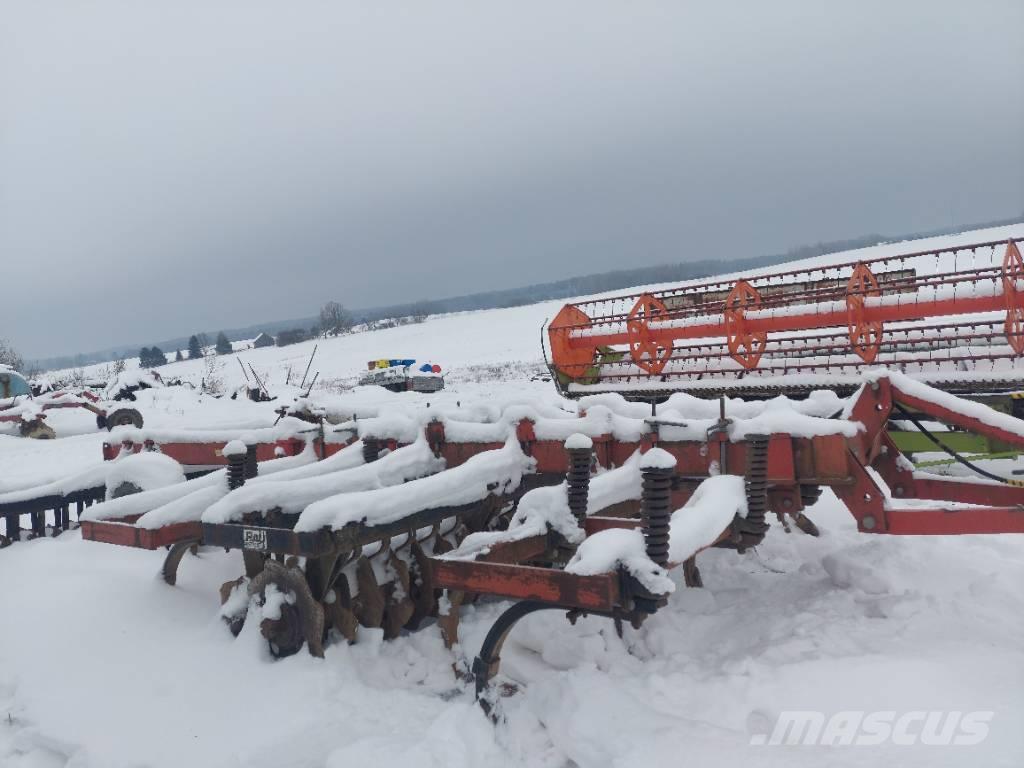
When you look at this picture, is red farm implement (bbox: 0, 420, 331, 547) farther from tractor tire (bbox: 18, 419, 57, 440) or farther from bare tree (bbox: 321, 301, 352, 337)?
bare tree (bbox: 321, 301, 352, 337)

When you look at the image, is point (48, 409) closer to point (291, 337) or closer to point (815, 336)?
point (815, 336)

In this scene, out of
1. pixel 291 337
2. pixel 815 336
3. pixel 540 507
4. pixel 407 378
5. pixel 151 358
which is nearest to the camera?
pixel 540 507

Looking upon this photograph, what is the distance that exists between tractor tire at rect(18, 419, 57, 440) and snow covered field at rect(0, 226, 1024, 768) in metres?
12.0

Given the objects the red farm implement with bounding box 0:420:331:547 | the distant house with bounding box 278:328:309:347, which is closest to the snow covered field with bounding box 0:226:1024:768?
the red farm implement with bounding box 0:420:331:547

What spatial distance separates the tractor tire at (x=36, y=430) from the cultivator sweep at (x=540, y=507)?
1329 centimetres

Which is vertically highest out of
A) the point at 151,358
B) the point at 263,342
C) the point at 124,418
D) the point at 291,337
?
the point at 291,337

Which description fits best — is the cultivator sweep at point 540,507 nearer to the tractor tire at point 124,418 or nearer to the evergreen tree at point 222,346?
the tractor tire at point 124,418

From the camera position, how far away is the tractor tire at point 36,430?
49.4ft

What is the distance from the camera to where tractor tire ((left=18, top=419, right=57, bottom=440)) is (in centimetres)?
1506

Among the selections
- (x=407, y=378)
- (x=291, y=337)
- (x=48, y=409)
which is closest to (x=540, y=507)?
(x=48, y=409)

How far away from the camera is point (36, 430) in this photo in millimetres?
15219

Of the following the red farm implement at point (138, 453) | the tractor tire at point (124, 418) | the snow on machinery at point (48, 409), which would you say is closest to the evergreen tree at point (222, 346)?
the snow on machinery at point (48, 409)

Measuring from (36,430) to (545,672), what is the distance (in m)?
15.4

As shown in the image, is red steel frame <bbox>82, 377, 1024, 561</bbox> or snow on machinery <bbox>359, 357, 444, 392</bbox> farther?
snow on machinery <bbox>359, 357, 444, 392</bbox>
